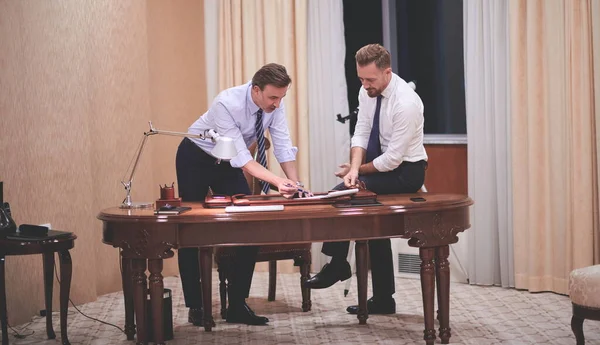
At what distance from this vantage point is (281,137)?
14.5 feet

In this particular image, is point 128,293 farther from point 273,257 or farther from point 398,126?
point 398,126

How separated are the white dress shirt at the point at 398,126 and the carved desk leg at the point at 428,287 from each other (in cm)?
65

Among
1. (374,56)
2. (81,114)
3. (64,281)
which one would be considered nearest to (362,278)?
(374,56)

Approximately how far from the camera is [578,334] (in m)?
3.49

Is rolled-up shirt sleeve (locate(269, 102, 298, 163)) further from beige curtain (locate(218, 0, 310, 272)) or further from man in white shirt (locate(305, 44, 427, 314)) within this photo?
beige curtain (locate(218, 0, 310, 272))

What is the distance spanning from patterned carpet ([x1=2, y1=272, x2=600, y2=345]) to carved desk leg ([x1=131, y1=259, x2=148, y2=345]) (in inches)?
16.7

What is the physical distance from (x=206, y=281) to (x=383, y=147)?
124cm

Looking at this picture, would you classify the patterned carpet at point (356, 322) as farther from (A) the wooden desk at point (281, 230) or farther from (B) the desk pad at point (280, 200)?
(B) the desk pad at point (280, 200)

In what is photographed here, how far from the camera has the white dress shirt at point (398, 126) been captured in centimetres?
418

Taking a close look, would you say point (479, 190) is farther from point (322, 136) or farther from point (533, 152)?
point (322, 136)

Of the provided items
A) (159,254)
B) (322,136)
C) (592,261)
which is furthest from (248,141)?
(592,261)

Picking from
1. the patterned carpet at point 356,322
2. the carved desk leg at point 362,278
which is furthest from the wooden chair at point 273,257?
the carved desk leg at point 362,278

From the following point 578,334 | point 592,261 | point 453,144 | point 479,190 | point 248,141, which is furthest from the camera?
point 453,144

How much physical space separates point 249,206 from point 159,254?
18.3 inches
